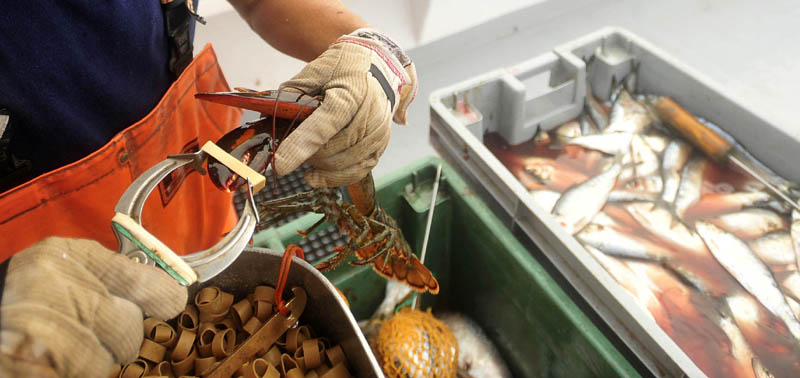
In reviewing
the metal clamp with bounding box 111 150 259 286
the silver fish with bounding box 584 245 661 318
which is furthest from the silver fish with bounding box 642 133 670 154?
the metal clamp with bounding box 111 150 259 286

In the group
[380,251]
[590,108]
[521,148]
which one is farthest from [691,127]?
[380,251]

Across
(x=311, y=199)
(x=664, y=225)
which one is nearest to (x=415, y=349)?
(x=311, y=199)

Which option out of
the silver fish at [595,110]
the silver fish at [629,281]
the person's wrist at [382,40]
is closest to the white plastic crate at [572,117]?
the silver fish at [595,110]

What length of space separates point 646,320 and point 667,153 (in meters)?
1.15

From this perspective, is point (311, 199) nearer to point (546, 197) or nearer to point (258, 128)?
point (258, 128)

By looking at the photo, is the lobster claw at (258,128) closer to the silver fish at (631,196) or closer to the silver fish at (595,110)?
the silver fish at (631,196)

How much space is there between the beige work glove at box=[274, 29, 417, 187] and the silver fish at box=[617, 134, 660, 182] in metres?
1.34

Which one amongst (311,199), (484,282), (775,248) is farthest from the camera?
(775,248)

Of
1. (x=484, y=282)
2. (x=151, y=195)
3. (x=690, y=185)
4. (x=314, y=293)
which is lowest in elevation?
(x=690, y=185)

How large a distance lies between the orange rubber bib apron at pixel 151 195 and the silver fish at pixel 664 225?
1.50m

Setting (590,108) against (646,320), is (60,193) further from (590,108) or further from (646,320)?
(590,108)

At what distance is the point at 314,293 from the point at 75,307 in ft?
1.74

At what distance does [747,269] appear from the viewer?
1789mm

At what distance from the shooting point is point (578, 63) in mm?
2205
